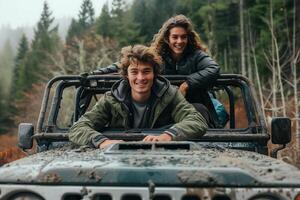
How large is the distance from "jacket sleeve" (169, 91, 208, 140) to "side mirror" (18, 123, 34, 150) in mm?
985

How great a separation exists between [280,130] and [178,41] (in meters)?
1.22

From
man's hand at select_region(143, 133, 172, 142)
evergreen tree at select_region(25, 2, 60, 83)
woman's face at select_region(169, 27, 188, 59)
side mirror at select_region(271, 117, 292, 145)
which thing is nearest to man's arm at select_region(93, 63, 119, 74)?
woman's face at select_region(169, 27, 188, 59)

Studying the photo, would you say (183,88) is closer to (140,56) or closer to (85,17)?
(140,56)

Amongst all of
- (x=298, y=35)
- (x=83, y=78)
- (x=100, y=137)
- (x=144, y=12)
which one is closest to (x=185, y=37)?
(x=83, y=78)

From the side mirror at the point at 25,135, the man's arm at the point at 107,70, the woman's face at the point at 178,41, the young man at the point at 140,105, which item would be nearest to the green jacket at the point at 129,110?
the young man at the point at 140,105

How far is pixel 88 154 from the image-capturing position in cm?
342

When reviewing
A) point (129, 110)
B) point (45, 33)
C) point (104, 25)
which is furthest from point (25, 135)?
point (45, 33)

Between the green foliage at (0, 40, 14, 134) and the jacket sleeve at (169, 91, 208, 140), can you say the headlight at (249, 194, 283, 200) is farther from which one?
the green foliage at (0, 40, 14, 134)

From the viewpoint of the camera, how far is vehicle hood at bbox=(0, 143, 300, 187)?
2914 mm

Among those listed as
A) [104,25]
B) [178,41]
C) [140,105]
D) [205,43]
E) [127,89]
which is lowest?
[140,105]

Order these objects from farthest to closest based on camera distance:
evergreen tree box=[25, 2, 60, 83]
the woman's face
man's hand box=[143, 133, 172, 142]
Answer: evergreen tree box=[25, 2, 60, 83], the woman's face, man's hand box=[143, 133, 172, 142]

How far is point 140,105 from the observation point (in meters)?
4.40

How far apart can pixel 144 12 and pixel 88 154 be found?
57270 mm

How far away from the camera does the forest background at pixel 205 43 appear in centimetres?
→ 3581
